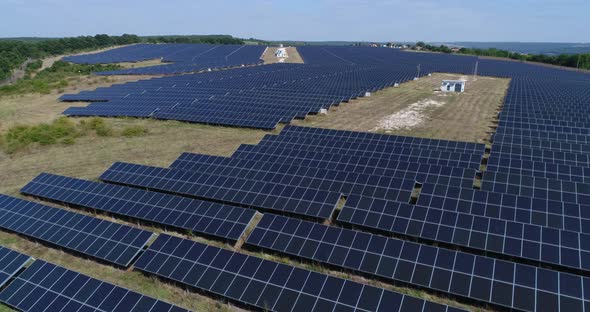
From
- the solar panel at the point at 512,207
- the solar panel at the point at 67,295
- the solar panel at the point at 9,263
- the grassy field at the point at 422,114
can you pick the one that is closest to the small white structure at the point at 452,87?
the grassy field at the point at 422,114

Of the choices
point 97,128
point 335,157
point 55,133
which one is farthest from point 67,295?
point 97,128

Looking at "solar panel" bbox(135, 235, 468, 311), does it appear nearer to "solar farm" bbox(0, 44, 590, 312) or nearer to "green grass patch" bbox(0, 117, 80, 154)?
"solar farm" bbox(0, 44, 590, 312)

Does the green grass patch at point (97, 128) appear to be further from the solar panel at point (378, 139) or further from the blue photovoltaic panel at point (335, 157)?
the solar panel at point (378, 139)

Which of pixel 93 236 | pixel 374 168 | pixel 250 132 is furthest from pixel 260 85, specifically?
pixel 93 236

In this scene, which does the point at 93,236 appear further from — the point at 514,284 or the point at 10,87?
the point at 10,87

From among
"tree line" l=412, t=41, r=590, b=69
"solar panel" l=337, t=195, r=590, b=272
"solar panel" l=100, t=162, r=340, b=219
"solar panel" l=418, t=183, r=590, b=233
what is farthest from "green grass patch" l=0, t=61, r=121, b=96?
"tree line" l=412, t=41, r=590, b=69

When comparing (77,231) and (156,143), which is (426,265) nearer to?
(77,231)
